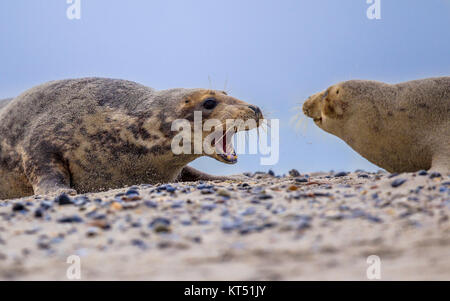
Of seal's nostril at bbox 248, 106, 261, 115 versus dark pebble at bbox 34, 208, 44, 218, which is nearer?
dark pebble at bbox 34, 208, 44, 218

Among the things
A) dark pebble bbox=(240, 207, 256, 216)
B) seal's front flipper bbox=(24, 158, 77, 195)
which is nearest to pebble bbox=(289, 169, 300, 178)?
seal's front flipper bbox=(24, 158, 77, 195)

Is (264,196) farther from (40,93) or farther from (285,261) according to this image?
(40,93)

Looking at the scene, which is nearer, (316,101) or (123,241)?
(123,241)

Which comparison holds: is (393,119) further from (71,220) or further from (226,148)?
(71,220)

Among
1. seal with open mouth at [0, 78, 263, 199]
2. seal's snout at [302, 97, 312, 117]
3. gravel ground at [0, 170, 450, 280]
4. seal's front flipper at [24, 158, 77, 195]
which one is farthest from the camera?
seal with open mouth at [0, 78, 263, 199]

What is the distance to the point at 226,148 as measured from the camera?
6.60 metres

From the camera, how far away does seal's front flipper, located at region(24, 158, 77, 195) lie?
20.4ft

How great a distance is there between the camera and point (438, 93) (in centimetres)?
532

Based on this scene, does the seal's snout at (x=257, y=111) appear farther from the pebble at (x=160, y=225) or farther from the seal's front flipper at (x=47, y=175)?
the pebble at (x=160, y=225)

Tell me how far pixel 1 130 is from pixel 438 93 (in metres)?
5.57

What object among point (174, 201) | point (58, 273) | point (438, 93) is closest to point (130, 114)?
point (174, 201)

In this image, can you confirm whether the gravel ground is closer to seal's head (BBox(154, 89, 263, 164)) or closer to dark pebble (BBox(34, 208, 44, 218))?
dark pebble (BBox(34, 208, 44, 218))

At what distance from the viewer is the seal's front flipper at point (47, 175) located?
20.4 feet
